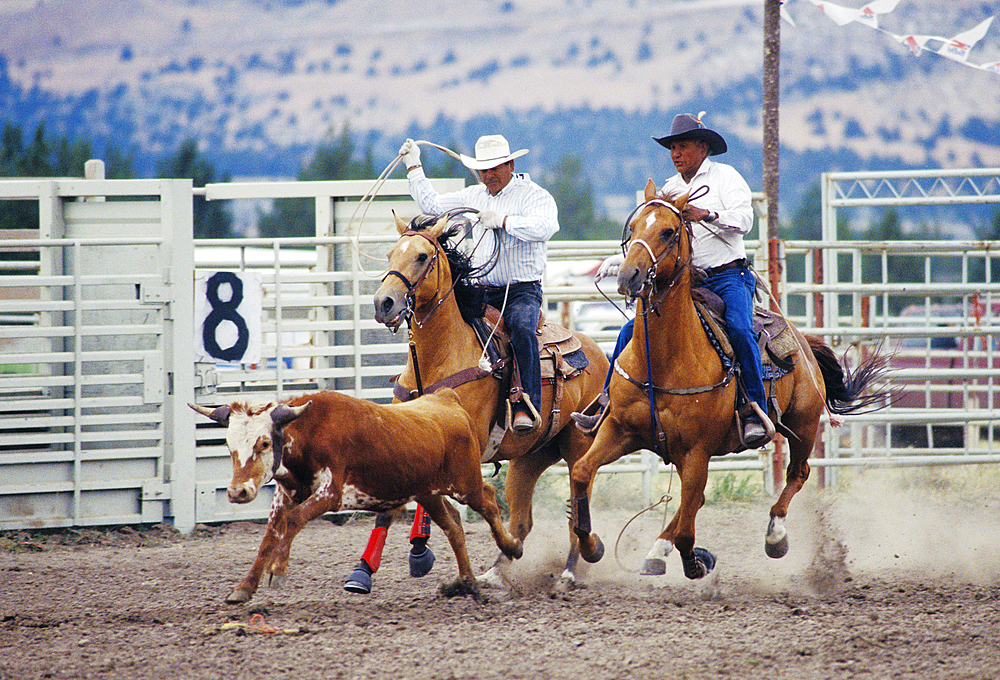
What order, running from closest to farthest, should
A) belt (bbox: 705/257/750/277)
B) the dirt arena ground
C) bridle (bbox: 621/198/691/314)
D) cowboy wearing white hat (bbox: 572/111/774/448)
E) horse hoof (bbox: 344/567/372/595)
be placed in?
the dirt arena ground
bridle (bbox: 621/198/691/314)
horse hoof (bbox: 344/567/372/595)
cowboy wearing white hat (bbox: 572/111/774/448)
belt (bbox: 705/257/750/277)

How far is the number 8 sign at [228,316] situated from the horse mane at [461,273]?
8.67 feet

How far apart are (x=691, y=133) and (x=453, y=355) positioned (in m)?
1.96

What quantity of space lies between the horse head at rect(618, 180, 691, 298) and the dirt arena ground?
5.61 ft

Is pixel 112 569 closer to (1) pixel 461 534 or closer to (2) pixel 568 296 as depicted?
(1) pixel 461 534

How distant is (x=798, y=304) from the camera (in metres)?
49.2

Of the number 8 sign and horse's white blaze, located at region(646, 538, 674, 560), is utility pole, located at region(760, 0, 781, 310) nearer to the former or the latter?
the number 8 sign

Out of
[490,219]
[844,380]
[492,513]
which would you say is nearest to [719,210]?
[490,219]

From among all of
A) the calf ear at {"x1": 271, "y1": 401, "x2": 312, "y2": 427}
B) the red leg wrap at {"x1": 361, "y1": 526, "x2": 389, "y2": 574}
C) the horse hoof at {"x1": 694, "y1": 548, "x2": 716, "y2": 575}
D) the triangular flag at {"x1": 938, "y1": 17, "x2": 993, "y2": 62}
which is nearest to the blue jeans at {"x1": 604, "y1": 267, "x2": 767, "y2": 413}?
the horse hoof at {"x1": 694, "y1": 548, "x2": 716, "y2": 575}

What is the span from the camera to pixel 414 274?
5.35 m

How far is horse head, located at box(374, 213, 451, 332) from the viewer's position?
508 centimetres

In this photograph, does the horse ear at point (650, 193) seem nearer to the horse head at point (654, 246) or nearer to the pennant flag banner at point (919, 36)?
the horse head at point (654, 246)

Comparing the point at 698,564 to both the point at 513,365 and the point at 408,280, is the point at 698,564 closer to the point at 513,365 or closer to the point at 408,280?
the point at 513,365

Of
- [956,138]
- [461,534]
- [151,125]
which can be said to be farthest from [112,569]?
[956,138]

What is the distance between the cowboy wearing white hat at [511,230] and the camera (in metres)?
6.00
